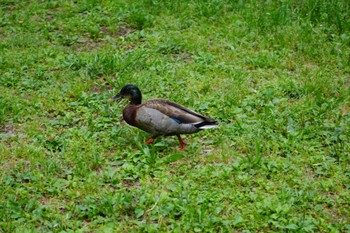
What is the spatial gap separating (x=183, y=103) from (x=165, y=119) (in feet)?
3.70

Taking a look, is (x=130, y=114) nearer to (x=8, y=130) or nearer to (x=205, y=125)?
(x=205, y=125)

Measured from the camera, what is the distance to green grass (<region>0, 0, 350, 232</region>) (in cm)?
473

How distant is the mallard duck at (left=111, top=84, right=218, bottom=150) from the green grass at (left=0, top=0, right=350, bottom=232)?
0.66ft

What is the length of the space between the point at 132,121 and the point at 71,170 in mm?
796

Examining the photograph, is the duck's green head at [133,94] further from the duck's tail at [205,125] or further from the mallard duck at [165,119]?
the duck's tail at [205,125]

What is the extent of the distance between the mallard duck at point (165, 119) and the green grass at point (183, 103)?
0.20 meters

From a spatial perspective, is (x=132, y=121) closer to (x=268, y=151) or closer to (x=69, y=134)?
(x=69, y=134)

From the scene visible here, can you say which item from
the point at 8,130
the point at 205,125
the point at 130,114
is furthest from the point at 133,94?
the point at 8,130

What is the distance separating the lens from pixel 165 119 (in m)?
5.50

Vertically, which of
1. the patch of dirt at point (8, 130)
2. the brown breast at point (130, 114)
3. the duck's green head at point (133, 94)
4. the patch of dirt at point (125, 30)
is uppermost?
the duck's green head at point (133, 94)

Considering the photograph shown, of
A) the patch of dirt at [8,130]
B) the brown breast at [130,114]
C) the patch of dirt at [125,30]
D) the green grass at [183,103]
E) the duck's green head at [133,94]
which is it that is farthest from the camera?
Answer: the patch of dirt at [125,30]

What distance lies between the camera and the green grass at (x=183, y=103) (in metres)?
4.73

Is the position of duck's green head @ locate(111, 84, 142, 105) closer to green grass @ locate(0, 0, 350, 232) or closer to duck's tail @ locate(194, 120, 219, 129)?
green grass @ locate(0, 0, 350, 232)

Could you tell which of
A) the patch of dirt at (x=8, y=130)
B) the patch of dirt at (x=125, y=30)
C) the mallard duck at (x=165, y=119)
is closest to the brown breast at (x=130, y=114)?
the mallard duck at (x=165, y=119)
